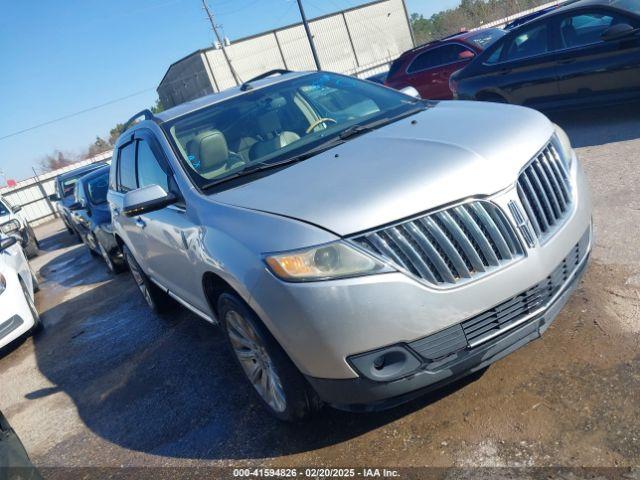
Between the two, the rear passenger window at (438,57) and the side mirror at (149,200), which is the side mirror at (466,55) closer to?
the rear passenger window at (438,57)

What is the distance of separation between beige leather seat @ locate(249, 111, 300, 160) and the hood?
50 centimetres

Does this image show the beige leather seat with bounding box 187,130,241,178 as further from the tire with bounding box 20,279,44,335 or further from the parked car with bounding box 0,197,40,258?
the parked car with bounding box 0,197,40,258

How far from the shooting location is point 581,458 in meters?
2.33

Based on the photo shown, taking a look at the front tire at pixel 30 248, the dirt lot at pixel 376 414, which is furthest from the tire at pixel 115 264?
the front tire at pixel 30 248


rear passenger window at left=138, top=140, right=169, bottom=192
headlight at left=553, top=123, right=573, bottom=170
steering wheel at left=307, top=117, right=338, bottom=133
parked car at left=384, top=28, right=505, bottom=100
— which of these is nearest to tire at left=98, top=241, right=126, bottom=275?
rear passenger window at left=138, top=140, right=169, bottom=192

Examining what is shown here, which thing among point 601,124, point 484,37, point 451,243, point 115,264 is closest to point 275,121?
point 451,243

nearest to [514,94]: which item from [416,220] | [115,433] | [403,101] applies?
[403,101]

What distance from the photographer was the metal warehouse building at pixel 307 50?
45.4 m

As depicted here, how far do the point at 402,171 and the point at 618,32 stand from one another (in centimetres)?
Result: 508

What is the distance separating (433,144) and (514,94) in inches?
220

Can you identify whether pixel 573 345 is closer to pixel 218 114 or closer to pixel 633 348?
pixel 633 348

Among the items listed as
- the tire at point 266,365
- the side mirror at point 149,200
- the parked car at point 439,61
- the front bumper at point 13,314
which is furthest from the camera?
the parked car at point 439,61

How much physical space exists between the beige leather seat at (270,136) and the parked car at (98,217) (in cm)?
442

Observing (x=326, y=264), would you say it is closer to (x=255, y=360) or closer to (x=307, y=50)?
(x=255, y=360)
